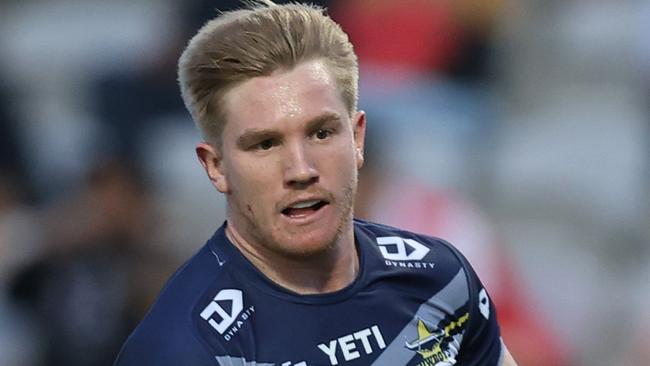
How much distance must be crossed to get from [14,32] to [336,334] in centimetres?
583

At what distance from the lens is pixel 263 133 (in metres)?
3.28

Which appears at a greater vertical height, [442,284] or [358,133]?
[358,133]

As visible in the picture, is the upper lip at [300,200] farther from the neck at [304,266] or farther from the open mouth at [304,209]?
the neck at [304,266]

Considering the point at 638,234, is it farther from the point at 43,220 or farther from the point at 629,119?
the point at 43,220

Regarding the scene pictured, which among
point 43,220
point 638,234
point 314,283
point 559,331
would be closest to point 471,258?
point 559,331

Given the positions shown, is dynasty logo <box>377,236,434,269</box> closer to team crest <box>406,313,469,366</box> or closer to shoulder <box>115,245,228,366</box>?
team crest <box>406,313,469,366</box>

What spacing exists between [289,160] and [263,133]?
0.10 meters

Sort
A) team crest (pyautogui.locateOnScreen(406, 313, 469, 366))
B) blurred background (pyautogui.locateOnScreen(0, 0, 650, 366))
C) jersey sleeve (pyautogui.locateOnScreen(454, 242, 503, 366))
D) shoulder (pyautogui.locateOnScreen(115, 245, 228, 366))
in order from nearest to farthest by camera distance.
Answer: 1. shoulder (pyautogui.locateOnScreen(115, 245, 228, 366))
2. team crest (pyautogui.locateOnScreen(406, 313, 469, 366))
3. jersey sleeve (pyautogui.locateOnScreen(454, 242, 503, 366))
4. blurred background (pyautogui.locateOnScreen(0, 0, 650, 366))

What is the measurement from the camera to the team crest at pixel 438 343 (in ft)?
11.6

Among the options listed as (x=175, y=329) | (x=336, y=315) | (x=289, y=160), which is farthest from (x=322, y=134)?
(x=175, y=329)

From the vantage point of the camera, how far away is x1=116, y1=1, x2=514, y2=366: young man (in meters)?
3.26

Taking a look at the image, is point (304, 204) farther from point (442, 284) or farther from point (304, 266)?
point (442, 284)

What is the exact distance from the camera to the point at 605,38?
27.7 feet

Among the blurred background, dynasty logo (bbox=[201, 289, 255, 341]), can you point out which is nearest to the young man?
dynasty logo (bbox=[201, 289, 255, 341])
